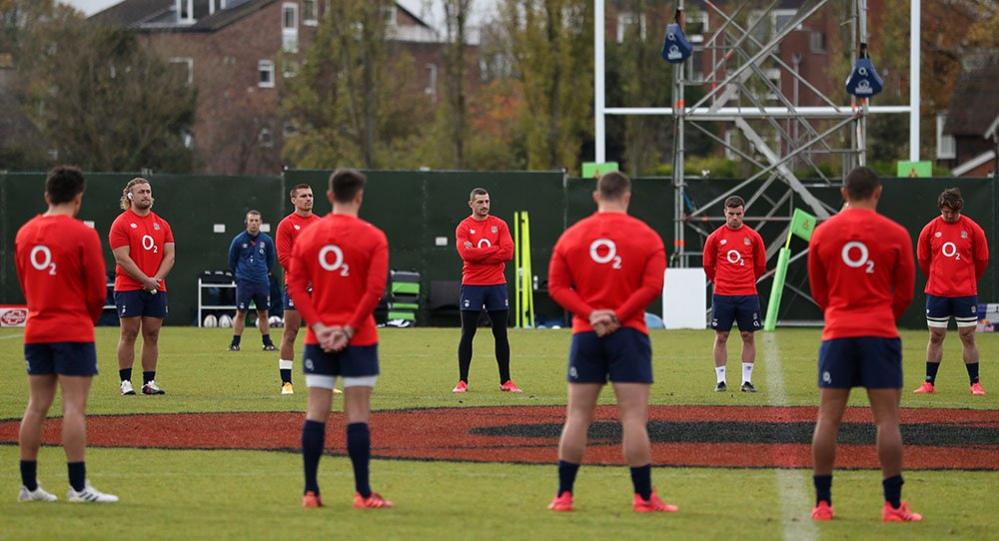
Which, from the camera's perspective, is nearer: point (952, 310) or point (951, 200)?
point (951, 200)

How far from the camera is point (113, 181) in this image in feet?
97.8

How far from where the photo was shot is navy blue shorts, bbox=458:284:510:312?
1580 cm

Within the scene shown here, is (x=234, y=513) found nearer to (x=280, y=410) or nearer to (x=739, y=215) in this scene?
(x=280, y=410)

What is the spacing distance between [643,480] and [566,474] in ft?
1.41

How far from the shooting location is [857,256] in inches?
335

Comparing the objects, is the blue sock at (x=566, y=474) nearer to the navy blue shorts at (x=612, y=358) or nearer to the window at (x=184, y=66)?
the navy blue shorts at (x=612, y=358)

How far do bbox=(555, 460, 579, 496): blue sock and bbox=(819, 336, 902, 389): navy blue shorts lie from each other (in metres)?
1.49

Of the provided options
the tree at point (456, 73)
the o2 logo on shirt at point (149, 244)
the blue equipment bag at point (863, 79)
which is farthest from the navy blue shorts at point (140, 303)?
the tree at point (456, 73)

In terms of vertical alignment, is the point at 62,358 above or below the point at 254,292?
above

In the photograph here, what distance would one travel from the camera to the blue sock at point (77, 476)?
896 cm

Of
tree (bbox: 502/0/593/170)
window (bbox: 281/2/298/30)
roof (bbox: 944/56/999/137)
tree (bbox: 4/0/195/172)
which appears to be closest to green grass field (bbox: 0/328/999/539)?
tree (bbox: 502/0/593/170)

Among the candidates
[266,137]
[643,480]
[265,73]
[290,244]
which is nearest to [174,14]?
[265,73]

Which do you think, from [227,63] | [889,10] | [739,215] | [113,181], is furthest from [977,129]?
[739,215]

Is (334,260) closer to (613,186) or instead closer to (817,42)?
(613,186)
